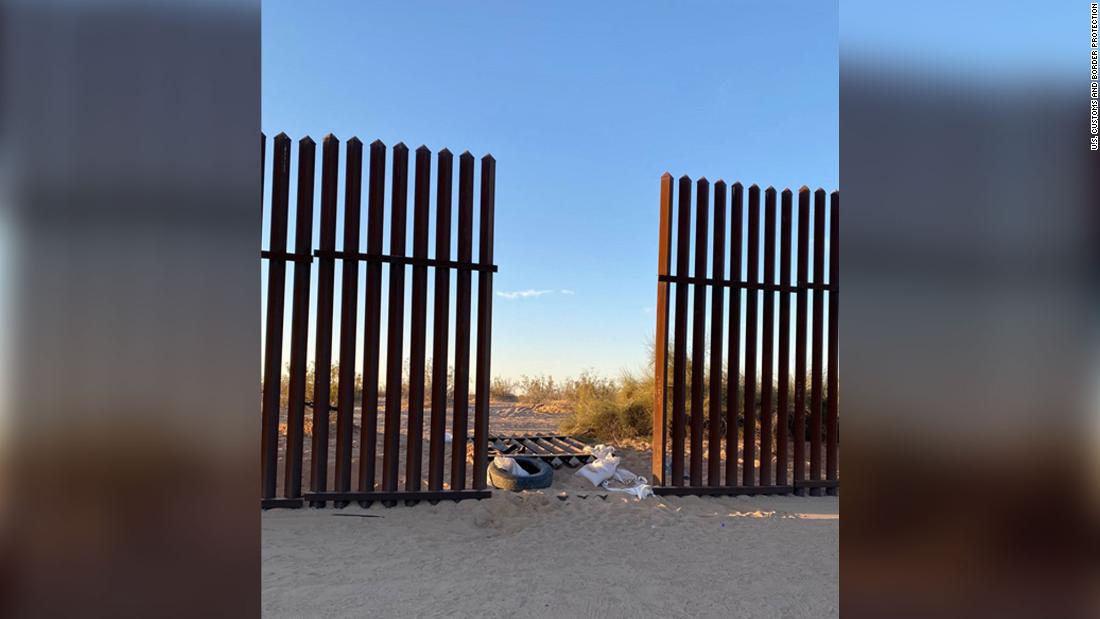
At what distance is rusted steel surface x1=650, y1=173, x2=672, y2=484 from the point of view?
6008 millimetres

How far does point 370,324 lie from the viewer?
5.28 m

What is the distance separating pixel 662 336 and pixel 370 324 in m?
2.97

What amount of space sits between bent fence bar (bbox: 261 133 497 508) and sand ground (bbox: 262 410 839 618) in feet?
1.07

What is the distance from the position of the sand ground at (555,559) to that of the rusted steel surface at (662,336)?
536 mm

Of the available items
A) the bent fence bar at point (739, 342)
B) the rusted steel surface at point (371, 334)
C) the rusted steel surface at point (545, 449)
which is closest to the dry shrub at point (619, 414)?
the rusted steel surface at point (545, 449)

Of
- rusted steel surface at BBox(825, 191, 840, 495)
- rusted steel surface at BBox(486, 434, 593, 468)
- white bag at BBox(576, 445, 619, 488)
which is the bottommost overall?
rusted steel surface at BBox(486, 434, 593, 468)

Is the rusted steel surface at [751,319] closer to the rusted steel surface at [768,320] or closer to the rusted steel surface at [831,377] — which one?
the rusted steel surface at [768,320]

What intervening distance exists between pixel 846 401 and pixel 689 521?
4580mm

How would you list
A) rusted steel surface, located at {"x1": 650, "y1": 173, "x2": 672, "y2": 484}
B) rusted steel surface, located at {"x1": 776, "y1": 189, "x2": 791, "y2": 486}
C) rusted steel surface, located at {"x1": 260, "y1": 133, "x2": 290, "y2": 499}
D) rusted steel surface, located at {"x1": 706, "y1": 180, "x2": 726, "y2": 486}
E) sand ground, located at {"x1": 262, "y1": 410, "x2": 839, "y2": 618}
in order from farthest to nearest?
rusted steel surface, located at {"x1": 776, "y1": 189, "x2": 791, "y2": 486}
rusted steel surface, located at {"x1": 706, "y1": 180, "x2": 726, "y2": 486}
rusted steel surface, located at {"x1": 650, "y1": 173, "x2": 672, "y2": 484}
rusted steel surface, located at {"x1": 260, "y1": 133, "x2": 290, "y2": 499}
sand ground, located at {"x1": 262, "y1": 410, "x2": 839, "y2": 618}

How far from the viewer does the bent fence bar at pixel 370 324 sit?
17.0 ft

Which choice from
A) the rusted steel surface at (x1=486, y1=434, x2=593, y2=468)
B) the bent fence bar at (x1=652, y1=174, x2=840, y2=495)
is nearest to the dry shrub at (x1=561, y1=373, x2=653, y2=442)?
the rusted steel surface at (x1=486, y1=434, x2=593, y2=468)

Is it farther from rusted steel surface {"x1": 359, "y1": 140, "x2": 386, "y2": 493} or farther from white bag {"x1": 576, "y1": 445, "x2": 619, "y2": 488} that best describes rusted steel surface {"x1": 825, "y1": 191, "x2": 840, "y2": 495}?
rusted steel surface {"x1": 359, "y1": 140, "x2": 386, "y2": 493}

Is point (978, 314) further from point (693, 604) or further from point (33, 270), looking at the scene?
point (693, 604)

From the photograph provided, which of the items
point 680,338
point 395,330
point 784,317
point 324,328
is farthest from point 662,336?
point 324,328
